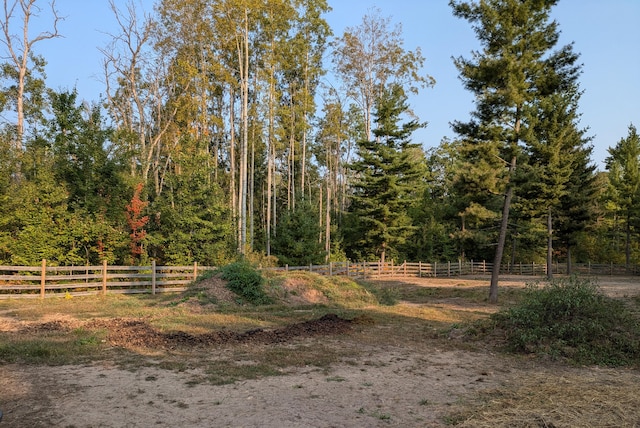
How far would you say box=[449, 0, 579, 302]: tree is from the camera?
52.0 feet

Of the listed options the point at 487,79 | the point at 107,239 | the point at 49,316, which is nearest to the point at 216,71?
the point at 107,239

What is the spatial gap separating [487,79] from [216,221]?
13.8 metres

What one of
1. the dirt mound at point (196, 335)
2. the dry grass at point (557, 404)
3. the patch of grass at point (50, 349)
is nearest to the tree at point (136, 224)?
the dirt mound at point (196, 335)

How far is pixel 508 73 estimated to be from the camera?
51.9 ft

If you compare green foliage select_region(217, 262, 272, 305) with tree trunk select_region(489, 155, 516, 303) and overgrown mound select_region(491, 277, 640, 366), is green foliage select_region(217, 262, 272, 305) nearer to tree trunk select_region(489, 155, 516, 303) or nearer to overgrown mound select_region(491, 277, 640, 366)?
overgrown mound select_region(491, 277, 640, 366)

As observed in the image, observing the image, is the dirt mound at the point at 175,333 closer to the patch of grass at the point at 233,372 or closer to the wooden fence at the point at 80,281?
the patch of grass at the point at 233,372

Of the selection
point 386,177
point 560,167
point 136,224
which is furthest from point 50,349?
point 560,167

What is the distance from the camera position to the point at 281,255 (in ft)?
88.4

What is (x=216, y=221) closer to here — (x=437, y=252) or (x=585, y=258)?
(x=437, y=252)

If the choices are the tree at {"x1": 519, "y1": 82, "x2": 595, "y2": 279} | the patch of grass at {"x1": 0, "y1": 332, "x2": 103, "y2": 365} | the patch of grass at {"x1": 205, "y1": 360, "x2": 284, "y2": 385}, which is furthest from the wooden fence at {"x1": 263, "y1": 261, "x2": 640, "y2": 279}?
the patch of grass at {"x1": 205, "y1": 360, "x2": 284, "y2": 385}

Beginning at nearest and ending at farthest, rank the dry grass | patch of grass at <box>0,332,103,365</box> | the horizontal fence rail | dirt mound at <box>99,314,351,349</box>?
1. the dry grass
2. patch of grass at <box>0,332,103,365</box>
3. dirt mound at <box>99,314,351,349</box>
4. the horizontal fence rail

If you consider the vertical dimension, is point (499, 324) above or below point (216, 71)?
below

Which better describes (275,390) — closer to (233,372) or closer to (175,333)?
(233,372)

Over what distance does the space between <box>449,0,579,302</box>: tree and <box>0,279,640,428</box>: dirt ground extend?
33.4ft
